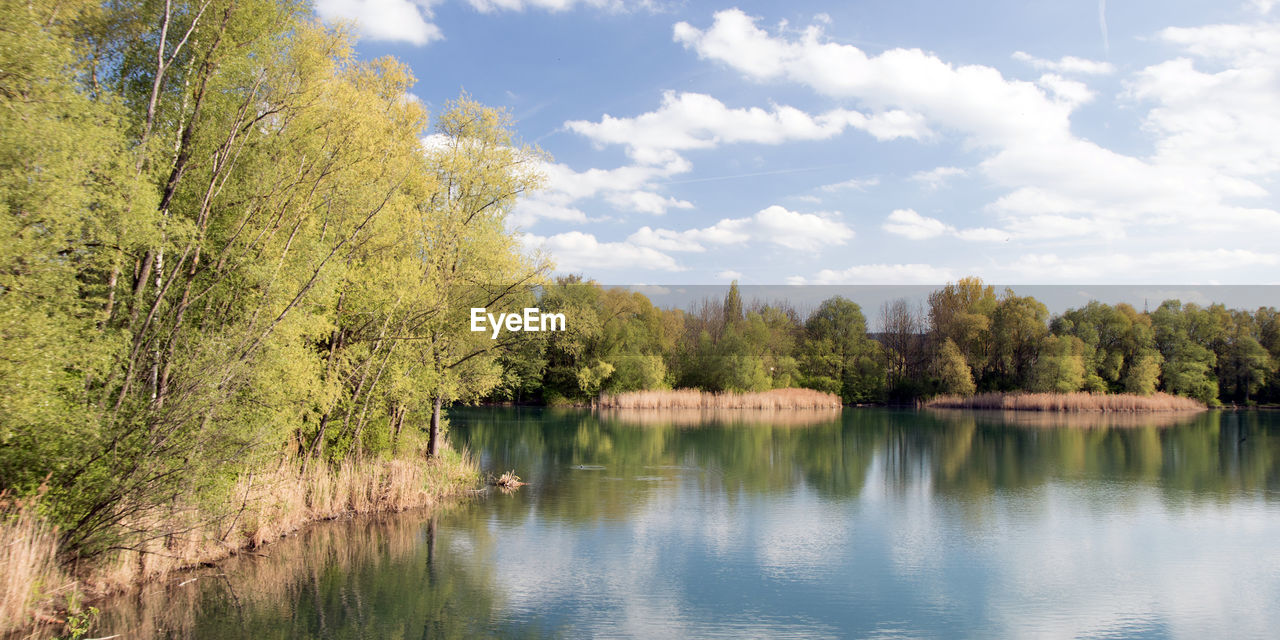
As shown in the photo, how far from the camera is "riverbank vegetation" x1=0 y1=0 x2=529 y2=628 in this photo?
7871 millimetres

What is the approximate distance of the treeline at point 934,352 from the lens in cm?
5622

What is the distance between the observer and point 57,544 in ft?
28.9

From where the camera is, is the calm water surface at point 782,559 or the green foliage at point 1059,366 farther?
the green foliage at point 1059,366

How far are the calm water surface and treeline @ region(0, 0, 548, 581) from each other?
6.19 ft

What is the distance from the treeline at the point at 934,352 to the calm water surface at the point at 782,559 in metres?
30.7

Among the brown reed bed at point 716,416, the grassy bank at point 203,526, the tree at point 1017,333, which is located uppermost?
the tree at point 1017,333

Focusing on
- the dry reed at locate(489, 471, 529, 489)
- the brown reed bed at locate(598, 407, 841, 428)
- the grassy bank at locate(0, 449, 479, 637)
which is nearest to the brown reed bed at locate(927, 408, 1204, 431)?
the brown reed bed at locate(598, 407, 841, 428)

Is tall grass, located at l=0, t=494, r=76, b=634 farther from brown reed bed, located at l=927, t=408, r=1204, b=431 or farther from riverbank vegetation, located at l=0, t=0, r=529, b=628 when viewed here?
brown reed bed, located at l=927, t=408, r=1204, b=431

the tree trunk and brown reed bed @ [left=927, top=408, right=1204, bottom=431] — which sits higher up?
the tree trunk

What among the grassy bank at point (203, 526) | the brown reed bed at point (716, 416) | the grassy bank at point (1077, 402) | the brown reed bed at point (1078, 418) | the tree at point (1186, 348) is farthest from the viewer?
the tree at point (1186, 348)

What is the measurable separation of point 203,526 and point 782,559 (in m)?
9.08

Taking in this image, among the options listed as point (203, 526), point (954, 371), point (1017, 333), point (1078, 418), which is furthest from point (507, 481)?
point (1017, 333)

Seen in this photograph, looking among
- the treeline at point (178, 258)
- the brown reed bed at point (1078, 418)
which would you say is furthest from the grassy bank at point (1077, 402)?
the treeline at point (178, 258)

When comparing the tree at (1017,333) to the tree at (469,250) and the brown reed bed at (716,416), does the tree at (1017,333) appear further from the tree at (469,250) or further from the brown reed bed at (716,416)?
the tree at (469,250)
